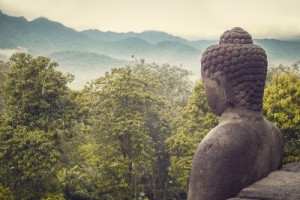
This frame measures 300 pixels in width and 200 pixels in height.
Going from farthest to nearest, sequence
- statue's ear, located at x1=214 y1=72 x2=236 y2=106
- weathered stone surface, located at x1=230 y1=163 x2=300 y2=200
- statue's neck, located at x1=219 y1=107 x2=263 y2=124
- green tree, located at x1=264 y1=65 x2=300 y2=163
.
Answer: green tree, located at x1=264 y1=65 x2=300 y2=163, statue's ear, located at x1=214 y1=72 x2=236 y2=106, statue's neck, located at x1=219 y1=107 x2=263 y2=124, weathered stone surface, located at x1=230 y1=163 x2=300 y2=200

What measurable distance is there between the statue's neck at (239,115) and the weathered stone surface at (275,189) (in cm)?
80

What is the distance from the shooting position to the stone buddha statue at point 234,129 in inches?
169

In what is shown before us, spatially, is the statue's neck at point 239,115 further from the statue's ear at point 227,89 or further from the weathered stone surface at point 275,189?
the weathered stone surface at point 275,189

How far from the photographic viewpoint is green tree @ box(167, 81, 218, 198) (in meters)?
25.8

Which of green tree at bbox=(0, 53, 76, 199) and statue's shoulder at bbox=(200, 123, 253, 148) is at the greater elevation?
statue's shoulder at bbox=(200, 123, 253, 148)

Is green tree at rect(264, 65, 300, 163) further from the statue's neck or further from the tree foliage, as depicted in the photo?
the statue's neck

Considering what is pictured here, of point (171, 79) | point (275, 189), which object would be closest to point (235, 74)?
point (275, 189)

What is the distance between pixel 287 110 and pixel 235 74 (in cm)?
1471

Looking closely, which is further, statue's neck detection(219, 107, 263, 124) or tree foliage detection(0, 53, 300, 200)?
tree foliage detection(0, 53, 300, 200)

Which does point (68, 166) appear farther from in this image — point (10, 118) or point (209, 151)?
point (209, 151)

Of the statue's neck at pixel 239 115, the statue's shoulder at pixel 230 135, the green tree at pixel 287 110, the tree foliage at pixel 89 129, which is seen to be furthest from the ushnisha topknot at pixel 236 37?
the tree foliage at pixel 89 129

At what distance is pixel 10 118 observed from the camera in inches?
904

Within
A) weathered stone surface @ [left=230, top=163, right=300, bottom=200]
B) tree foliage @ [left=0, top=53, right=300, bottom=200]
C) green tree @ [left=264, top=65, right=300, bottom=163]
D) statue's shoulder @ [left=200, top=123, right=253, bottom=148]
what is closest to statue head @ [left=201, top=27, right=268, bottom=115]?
statue's shoulder @ [left=200, top=123, right=253, bottom=148]

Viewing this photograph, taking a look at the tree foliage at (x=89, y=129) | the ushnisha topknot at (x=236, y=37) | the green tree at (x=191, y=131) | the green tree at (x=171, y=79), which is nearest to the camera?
the ushnisha topknot at (x=236, y=37)
